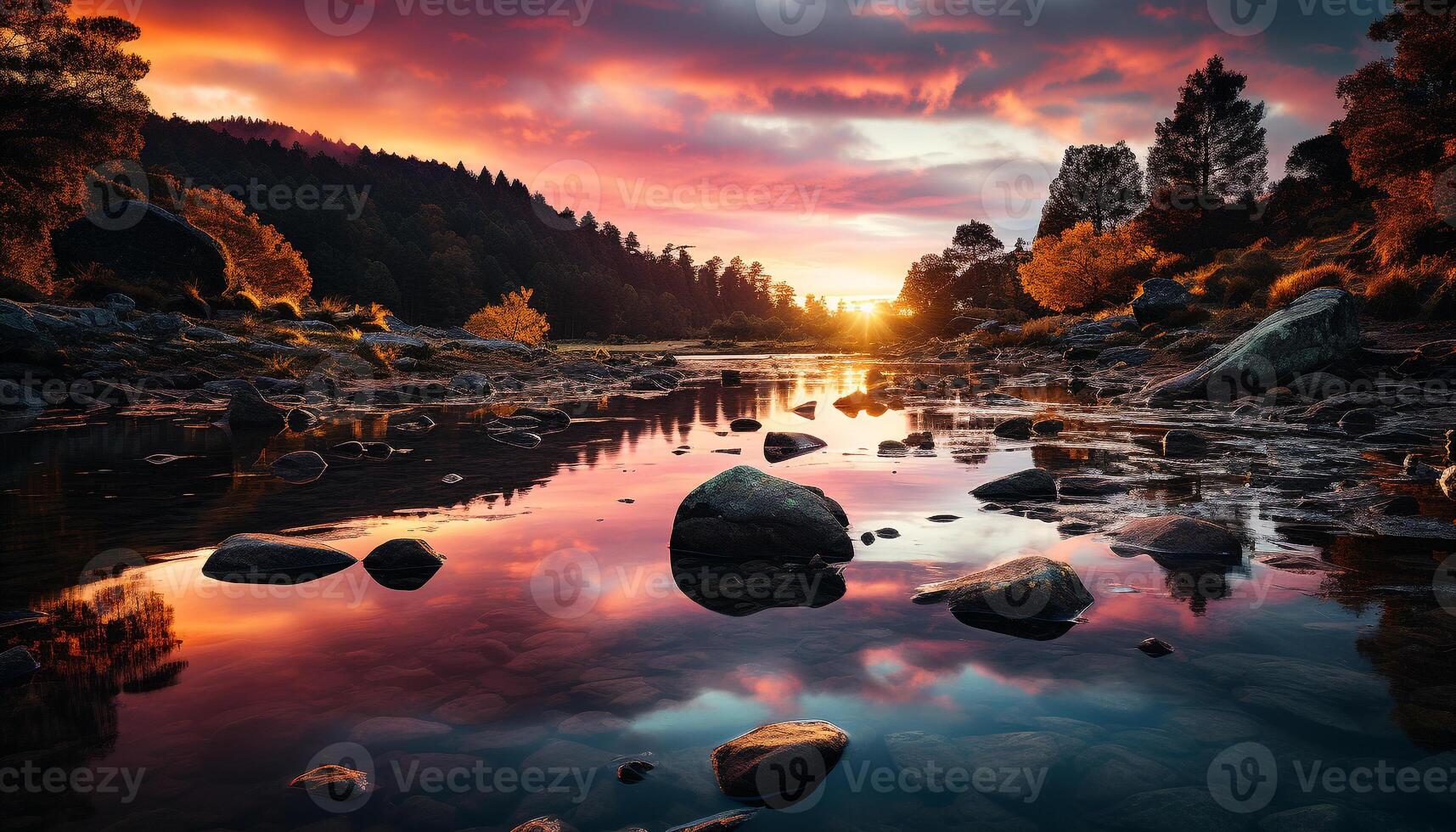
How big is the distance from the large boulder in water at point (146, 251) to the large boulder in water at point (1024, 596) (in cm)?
3512

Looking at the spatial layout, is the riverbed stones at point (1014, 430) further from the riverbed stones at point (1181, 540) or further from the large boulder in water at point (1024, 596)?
the large boulder in water at point (1024, 596)

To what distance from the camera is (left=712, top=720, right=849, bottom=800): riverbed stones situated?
2955 millimetres

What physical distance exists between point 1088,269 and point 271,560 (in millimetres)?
56798

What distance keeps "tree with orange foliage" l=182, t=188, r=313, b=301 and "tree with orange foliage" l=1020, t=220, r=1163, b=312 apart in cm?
5487

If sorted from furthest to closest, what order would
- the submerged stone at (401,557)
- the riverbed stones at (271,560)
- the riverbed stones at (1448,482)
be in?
the riverbed stones at (1448,482) < the submerged stone at (401,557) < the riverbed stones at (271,560)

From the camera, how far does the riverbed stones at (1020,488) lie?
8250 mm

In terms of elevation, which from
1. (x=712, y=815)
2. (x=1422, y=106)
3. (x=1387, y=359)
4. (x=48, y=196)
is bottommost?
(x=712, y=815)

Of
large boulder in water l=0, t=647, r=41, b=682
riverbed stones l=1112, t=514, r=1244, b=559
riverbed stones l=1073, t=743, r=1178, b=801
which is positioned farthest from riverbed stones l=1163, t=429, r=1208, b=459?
large boulder in water l=0, t=647, r=41, b=682

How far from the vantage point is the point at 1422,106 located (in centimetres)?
2319

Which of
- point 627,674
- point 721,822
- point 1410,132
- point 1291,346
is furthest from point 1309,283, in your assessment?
point 721,822

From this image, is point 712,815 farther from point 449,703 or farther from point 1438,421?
point 1438,421

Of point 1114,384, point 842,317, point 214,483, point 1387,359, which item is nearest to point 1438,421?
point 1387,359

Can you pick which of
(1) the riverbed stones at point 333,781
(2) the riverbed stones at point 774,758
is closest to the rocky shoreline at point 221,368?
(1) the riverbed stones at point 333,781

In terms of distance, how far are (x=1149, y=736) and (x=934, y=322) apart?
315 ft
